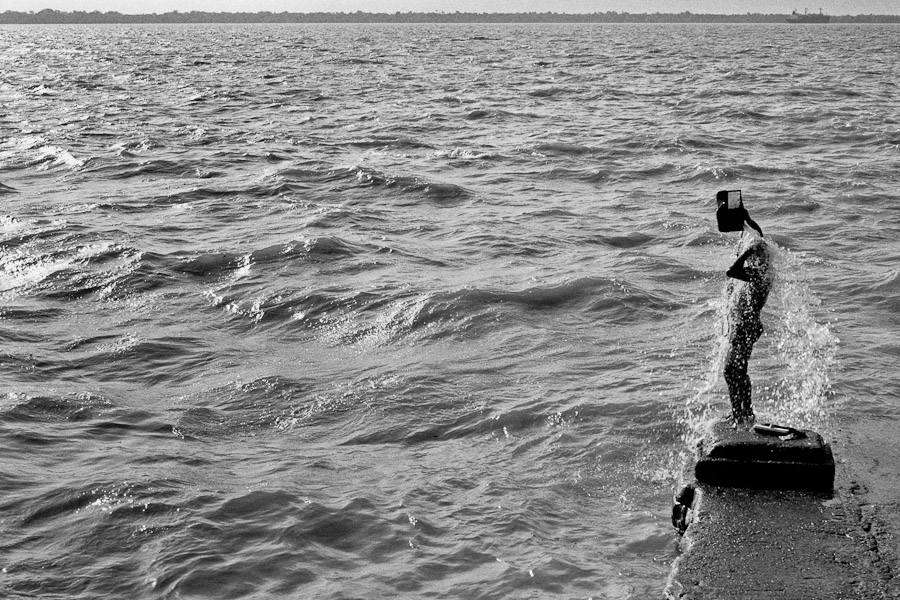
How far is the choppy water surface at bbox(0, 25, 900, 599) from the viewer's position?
19.1ft

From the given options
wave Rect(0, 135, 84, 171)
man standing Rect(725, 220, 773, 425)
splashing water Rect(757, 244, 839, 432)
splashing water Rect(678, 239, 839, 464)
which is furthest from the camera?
wave Rect(0, 135, 84, 171)

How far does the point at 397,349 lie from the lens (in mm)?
9156

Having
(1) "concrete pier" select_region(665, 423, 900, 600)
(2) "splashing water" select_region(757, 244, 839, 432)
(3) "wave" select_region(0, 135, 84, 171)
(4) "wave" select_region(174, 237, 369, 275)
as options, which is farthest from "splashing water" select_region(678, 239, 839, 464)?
(3) "wave" select_region(0, 135, 84, 171)

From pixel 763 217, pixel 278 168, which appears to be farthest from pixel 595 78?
pixel 763 217

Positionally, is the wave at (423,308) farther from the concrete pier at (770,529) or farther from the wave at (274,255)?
the concrete pier at (770,529)

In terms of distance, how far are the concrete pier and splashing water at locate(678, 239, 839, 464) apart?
305mm

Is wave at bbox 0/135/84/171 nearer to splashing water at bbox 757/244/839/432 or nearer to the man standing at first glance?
splashing water at bbox 757/244/839/432

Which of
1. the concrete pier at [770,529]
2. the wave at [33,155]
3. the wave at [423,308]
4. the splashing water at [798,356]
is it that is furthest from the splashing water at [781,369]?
the wave at [33,155]

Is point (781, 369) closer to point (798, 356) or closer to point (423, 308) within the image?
point (798, 356)

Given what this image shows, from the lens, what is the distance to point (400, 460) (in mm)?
6934

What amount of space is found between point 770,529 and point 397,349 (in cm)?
475

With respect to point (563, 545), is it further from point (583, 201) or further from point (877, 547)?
point (583, 201)

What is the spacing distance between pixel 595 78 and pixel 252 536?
115 ft

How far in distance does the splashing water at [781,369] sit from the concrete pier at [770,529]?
31 centimetres
